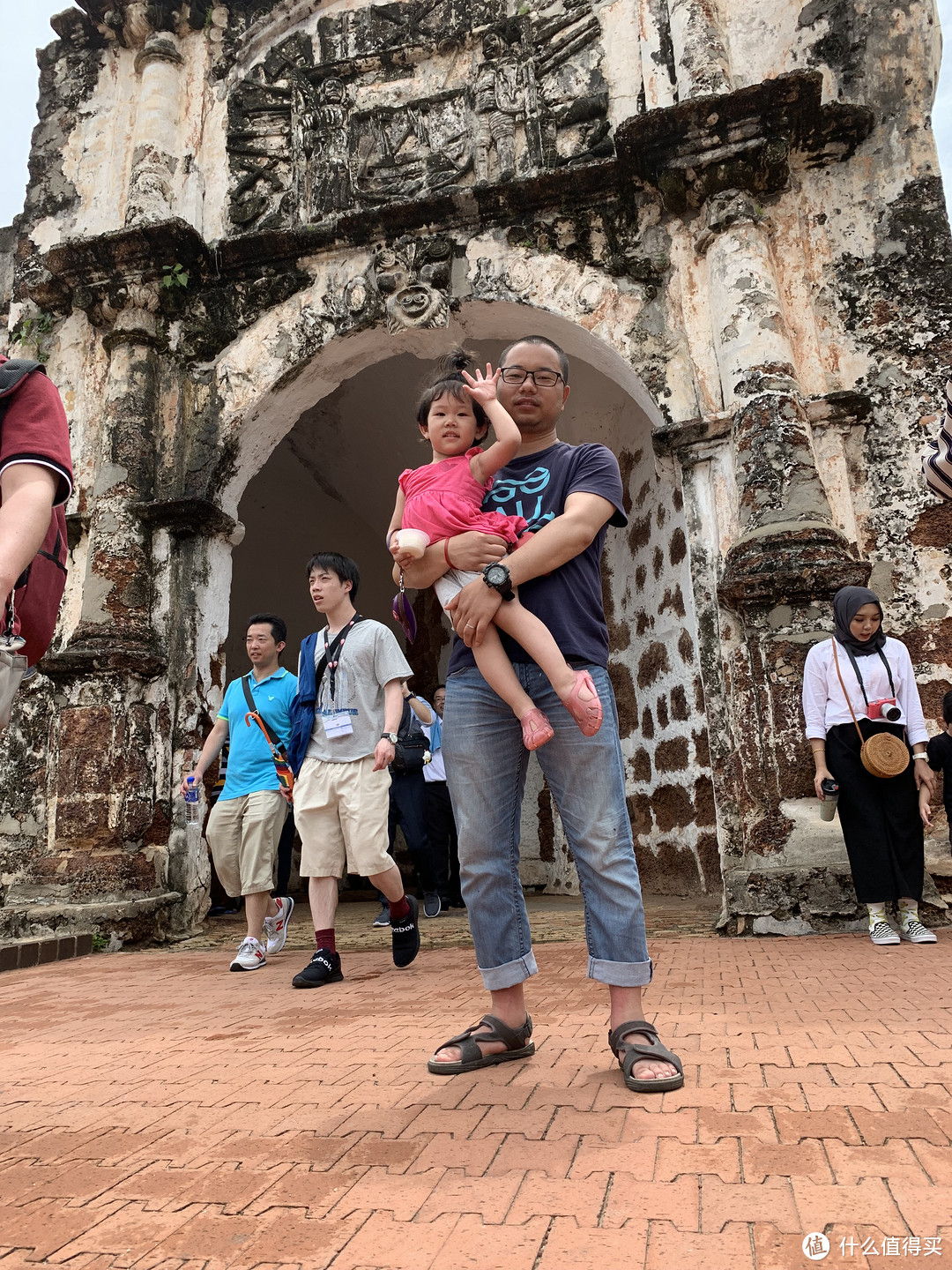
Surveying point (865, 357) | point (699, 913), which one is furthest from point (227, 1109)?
point (865, 357)

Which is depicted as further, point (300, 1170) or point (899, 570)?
point (899, 570)

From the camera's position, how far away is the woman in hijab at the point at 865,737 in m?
4.06

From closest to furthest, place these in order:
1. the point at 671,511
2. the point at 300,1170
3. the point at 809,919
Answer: the point at 300,1170 < the point at 809,919 < the point at 671,511

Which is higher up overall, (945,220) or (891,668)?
(945,220)

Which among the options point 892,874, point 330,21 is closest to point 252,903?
point 892,874

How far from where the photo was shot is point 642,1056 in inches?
75.5

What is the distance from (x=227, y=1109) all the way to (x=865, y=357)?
5.22m

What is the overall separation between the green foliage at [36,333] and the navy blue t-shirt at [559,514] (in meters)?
5.91

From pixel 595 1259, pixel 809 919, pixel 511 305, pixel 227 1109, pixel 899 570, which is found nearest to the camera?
pixel 595 1259

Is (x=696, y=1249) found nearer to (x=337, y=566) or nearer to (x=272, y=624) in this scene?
(x=337, y=566)

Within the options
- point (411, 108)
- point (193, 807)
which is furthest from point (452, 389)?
point (411, 108)

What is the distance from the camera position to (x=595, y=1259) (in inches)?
46.6

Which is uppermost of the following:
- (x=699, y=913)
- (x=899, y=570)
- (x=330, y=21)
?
(x=330, y=21)

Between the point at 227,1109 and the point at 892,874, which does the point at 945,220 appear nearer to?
the point at 892,874
